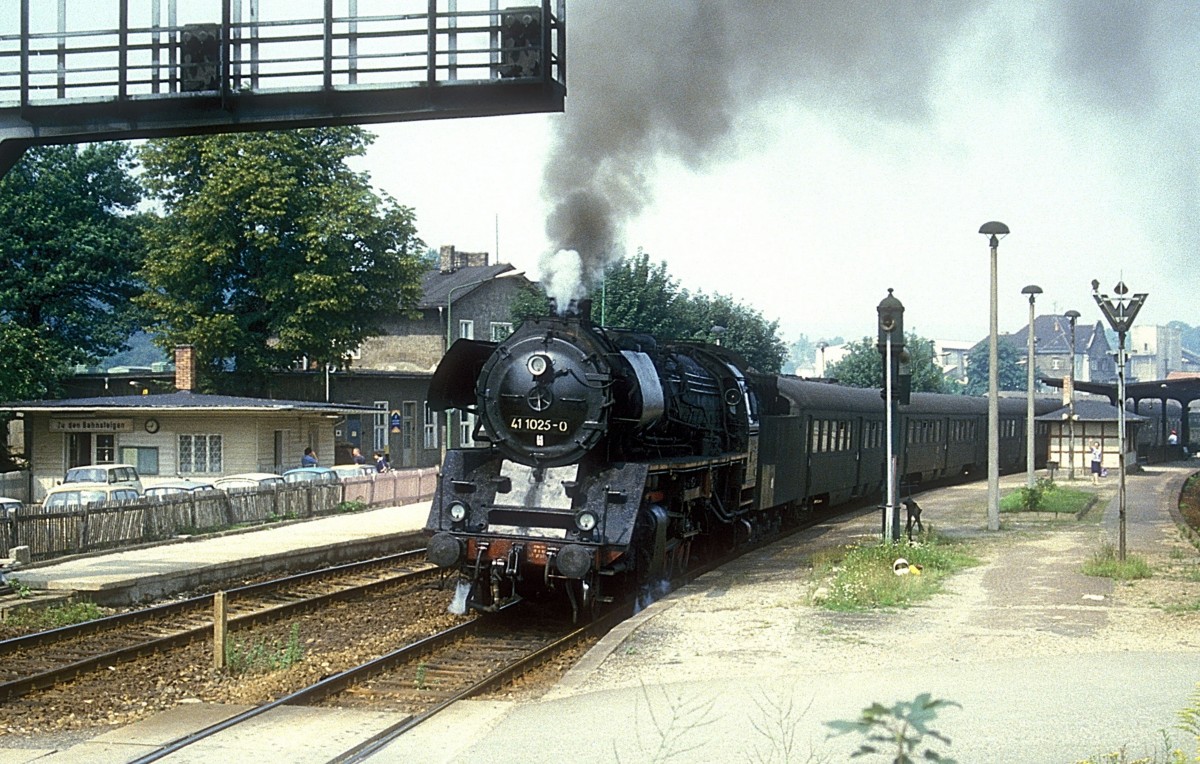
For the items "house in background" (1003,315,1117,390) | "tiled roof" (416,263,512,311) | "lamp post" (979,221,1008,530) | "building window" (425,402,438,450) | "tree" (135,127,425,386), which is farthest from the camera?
"house in background" (1003,315,1117,390)

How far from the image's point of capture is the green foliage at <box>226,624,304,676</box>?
37.3 ft

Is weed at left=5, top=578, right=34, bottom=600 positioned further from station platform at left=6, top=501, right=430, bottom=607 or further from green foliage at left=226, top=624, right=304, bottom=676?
green foliage at left=226, top=624, right=304, bottom=676

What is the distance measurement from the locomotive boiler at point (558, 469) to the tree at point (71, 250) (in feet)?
106

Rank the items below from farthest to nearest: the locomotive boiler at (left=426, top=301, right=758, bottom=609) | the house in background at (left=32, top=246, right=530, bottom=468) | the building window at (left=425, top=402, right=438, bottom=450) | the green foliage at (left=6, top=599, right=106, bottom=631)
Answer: the building window at (left=425, top=402, right=438, bottom=450) < the house in background at (left=32, top=246, right=530, bottom=468) < the green foliage at (left=6, top=599, right=106, bottom=631) < the locomotive boiler at (left=426, top=301, right=758, bottom=609)

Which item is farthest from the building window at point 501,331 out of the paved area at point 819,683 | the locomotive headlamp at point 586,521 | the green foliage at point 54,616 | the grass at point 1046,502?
the grass at point 1046,502

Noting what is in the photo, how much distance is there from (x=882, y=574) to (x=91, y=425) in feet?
81.7

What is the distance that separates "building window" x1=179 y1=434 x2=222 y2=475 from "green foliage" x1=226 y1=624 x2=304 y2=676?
69.7ft

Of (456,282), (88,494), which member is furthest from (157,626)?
(456,282)

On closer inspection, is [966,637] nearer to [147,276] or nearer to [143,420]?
[143,420]

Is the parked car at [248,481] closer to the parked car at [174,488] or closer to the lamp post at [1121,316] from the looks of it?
the parked car at [174,488]

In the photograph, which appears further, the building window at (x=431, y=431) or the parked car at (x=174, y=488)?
the building window at (x=431, y=431)

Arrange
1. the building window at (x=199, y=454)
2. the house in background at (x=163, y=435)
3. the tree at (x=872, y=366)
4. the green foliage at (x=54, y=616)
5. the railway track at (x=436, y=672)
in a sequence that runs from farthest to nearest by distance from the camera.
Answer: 1. the tree at (x=872, y=366)
2. the building window at (x=199, y=454)
3. the house in background at (x=163, y=435)
4. the green foliage at (x=54, y=616)
5. the railway track at (x=436, y=672)

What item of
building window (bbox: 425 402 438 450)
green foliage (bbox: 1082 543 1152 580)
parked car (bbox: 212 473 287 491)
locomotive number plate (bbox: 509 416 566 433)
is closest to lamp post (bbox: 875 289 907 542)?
green foliage (bbox: 1082 543 1152 580)

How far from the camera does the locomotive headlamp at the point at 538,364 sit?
13.6 m
